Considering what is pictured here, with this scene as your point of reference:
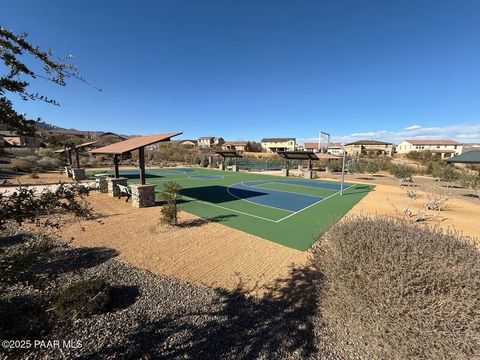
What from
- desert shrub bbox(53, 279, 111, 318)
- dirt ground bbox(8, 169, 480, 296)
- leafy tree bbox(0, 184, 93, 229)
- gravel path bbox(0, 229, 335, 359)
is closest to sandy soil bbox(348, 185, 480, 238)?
dirt ground bbox(8, 169, 480, 296)

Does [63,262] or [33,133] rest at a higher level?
[33,133]

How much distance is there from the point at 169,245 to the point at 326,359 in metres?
5.38

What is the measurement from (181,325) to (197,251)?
3.11 meters

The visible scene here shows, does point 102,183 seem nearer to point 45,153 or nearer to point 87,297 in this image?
point 87,297

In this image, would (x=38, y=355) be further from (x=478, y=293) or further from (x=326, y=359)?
(x=478, y=293)

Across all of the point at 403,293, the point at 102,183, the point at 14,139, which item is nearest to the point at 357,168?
the point at 102,183

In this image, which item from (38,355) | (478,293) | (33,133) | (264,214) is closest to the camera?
(33,133)

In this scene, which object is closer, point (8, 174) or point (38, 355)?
point (38, 355)

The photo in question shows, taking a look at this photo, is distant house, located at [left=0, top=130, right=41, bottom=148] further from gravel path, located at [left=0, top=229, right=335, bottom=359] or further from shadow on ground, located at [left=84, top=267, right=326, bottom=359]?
shadow on ground, located at [left=84, top=267, right=326, bottom=359]

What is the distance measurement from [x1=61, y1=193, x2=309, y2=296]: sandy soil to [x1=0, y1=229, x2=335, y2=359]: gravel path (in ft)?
1.90

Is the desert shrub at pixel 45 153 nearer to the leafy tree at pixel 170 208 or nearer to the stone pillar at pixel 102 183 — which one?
the leafy tree at pixel 170 208

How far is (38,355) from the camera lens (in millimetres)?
3221

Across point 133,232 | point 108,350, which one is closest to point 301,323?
point 108,350

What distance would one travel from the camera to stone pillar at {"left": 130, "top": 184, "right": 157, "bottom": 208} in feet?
38.9
